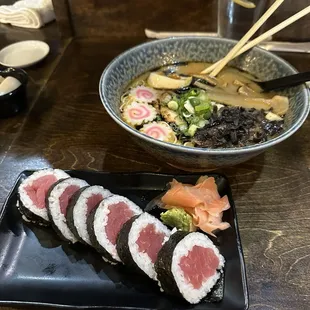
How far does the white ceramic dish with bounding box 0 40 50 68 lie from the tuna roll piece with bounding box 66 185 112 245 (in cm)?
113

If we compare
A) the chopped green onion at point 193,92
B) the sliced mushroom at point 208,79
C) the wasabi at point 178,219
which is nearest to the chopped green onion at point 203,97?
the chopped green onion at point 193,92

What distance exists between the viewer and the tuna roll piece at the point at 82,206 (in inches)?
47.9

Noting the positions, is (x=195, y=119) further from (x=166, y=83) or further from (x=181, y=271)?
(x=181, y=271)

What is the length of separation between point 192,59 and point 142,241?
0.92m

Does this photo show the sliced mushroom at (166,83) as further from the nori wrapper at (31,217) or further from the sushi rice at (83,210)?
the nori wrapper at (31,217)

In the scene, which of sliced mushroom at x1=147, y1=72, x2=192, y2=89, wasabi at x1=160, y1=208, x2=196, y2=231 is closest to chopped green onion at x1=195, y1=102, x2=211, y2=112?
sliced mushroom at x1=147, y1=72, x2=192, y2=89

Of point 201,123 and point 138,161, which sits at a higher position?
point 201,123

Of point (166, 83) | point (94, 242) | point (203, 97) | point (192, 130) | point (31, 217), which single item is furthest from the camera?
point (166, 83)

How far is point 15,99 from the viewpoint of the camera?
1.80 meters

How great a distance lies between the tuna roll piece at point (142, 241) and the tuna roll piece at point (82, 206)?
0.12 m

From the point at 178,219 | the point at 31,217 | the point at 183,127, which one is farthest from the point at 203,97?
the point at 31,217

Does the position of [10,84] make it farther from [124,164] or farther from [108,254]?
[108,254]

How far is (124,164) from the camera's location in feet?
5.06

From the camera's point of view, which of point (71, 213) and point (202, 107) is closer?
point (71, 213)
